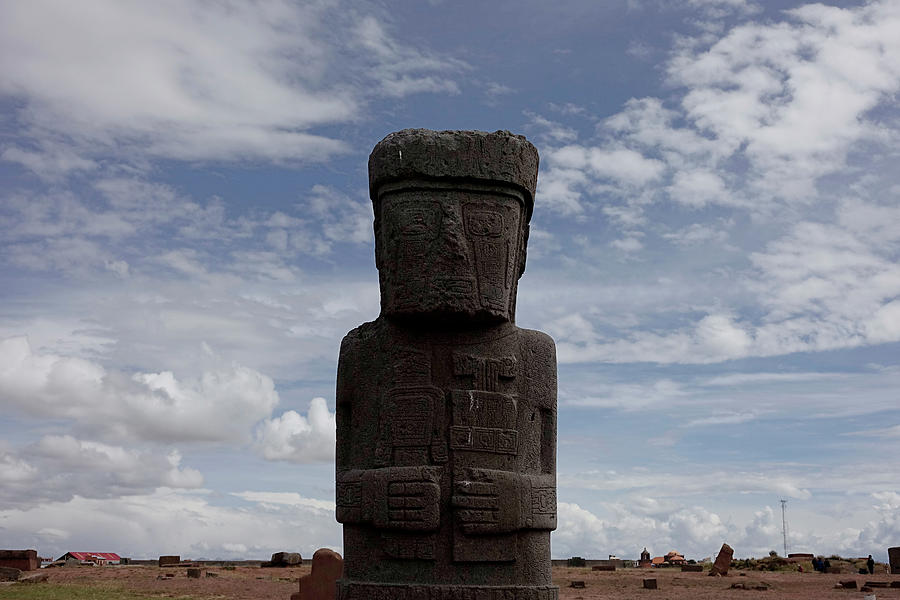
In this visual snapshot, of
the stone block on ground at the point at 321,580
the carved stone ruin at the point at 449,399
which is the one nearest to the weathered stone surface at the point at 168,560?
the stone block on ground at the point at 321,580

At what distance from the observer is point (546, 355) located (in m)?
8.98

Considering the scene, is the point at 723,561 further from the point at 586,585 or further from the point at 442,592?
the point at 442,592

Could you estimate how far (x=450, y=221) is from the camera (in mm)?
8359

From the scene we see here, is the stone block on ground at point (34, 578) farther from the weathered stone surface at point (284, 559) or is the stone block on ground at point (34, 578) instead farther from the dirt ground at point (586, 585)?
the weathered stone surface at point (284, 559)

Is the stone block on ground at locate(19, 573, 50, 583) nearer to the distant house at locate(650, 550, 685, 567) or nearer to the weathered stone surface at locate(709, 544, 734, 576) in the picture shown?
the weathered stone surface at locate(709, 544, 734, 576)

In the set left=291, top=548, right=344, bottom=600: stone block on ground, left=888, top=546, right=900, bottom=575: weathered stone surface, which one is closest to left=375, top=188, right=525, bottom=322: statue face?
left=291, top=548, right=344, bottom=600: stone block on ground

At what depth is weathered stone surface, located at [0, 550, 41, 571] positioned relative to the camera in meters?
29.3

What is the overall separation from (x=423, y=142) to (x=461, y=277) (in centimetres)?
141

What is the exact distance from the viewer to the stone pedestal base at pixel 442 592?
7738mm

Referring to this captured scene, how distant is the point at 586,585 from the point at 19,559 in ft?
62.8

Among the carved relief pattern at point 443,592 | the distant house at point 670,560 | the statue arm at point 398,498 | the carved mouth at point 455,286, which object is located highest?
the carved mouth at point 455,286

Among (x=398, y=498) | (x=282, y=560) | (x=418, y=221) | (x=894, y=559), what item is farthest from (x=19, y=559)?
(x=894, y=559)

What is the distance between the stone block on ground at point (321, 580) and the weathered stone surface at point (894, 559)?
1005 inches

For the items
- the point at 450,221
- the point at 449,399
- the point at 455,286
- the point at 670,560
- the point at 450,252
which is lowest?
the point at 670,560
